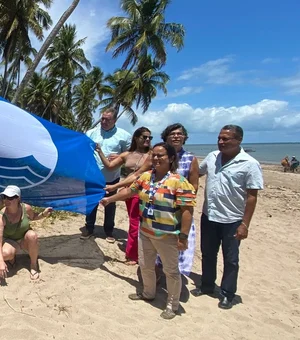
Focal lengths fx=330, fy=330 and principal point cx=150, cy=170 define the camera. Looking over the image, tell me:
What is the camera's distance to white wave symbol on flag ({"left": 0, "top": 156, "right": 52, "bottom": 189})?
400cm

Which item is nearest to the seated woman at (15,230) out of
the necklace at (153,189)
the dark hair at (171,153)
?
the necklace at (153,189)

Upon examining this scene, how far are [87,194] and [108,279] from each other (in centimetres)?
111

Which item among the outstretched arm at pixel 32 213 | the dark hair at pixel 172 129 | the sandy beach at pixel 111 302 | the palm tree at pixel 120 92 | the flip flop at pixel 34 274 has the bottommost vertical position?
the sandy beach at pixel 111 302

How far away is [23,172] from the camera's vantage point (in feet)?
13.3

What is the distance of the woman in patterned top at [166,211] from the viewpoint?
125 inches

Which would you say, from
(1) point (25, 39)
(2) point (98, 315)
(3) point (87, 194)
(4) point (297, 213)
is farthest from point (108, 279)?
(1) point (25, 39)

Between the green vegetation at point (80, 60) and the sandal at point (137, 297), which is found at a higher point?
the green vegetation at point (80, 60)

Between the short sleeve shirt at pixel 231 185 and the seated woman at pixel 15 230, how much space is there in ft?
6.62

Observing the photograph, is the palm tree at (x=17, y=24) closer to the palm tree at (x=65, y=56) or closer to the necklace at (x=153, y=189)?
the palm tree at (x=65, y=56)

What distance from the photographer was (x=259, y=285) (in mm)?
4867

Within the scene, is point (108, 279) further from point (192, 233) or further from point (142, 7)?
point (142, 7)

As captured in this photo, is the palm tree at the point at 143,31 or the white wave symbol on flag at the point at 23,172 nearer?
the white wave symbol on flag at the point at 23,172

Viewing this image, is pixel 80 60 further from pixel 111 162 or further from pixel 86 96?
pixel 111 162

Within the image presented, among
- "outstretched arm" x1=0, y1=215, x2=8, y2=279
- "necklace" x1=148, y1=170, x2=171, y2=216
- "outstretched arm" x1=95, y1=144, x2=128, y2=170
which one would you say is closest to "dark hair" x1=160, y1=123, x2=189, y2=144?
"necklace" x1=148, y1=170, x2=171, y2=216
